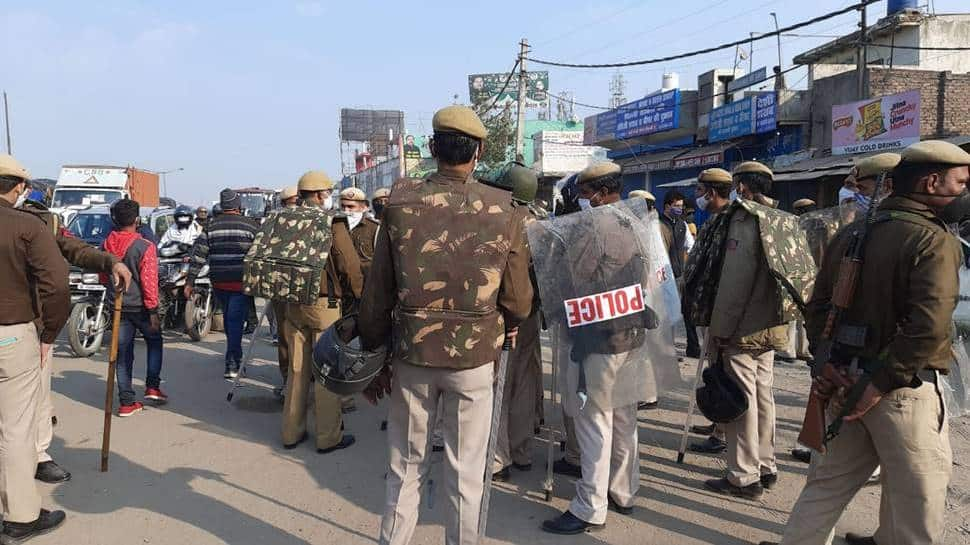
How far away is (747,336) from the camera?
406 centimetres

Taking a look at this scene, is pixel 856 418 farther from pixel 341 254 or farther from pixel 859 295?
pixel 341 254

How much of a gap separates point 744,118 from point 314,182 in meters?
17.1

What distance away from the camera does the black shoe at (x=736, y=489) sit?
4.15m

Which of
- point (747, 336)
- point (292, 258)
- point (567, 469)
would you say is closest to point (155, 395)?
point (292, 258)

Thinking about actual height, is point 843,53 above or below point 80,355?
above

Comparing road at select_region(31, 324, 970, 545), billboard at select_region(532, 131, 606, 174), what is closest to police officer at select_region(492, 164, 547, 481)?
road at select_region(31, 324, 970, 545)

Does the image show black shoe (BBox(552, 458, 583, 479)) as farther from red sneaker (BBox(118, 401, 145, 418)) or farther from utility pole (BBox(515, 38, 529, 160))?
utility pole (BBox(515, 38, 529, 160))

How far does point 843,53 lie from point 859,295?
2746 centimetres

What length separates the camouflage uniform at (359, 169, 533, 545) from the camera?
9.30ft

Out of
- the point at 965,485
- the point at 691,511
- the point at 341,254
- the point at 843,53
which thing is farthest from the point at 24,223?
the point at 843,53

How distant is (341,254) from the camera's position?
5098 millimetres

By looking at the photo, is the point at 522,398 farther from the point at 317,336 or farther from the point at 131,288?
the point at 131,288

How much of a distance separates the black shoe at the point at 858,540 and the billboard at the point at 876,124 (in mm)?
12324

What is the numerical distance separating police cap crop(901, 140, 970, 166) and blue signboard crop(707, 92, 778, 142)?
17.4 meters
